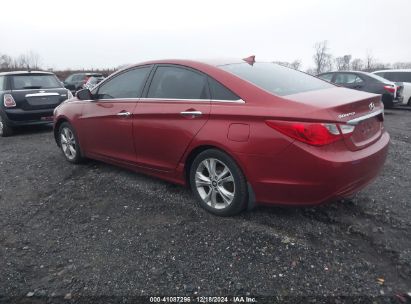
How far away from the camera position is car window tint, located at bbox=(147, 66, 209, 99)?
3623mm

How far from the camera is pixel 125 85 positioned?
4.51m

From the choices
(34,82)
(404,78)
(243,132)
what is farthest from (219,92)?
(404,78)

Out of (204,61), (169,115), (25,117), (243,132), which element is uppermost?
(204,61)

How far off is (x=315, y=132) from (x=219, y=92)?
3.41 ft

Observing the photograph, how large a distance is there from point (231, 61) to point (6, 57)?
51525 millimetres

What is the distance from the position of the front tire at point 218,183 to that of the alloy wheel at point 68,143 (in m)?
2.50

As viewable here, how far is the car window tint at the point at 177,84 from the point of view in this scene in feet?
11.9

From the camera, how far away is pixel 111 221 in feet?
11.8

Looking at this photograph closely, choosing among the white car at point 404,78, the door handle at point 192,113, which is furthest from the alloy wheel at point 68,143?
the white car at point 404,78

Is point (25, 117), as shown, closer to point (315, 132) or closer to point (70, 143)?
point (70, 143)

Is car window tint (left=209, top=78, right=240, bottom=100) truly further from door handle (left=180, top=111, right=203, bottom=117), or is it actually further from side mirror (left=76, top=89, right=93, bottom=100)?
side mirror (left=76, top=89, right=93, bottom=100)

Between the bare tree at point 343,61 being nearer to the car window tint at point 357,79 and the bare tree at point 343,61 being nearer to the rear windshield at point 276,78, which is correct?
the car window tint at point 357,79

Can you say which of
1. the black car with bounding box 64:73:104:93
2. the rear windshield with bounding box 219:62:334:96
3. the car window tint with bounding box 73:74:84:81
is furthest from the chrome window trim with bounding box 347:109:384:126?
the car window tint with bounding box 73:74:84:81

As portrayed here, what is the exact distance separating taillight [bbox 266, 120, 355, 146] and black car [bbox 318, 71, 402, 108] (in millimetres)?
9458
